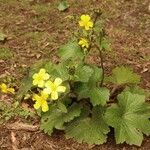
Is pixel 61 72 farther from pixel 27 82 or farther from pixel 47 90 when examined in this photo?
pixel 27 82

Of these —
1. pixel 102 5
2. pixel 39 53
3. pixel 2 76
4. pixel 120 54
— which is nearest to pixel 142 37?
pixel 120 54

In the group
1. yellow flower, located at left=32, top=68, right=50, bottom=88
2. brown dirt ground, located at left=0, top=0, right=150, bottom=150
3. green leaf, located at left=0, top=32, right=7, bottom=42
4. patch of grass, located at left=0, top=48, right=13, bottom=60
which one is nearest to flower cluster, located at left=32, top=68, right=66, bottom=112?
yellow flower, located at left=32, top=68, right=50, bottom=88

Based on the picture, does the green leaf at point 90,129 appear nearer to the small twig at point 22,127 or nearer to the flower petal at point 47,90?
the small twig at point 22,127

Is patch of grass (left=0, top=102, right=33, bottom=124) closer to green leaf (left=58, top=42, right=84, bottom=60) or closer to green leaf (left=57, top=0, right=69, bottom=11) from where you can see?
green leaf (left=58, top=42, right=84, bottom=60)

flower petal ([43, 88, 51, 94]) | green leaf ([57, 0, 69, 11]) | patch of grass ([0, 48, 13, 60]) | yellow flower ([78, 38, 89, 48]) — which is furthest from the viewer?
green leaf ([57, 0, 69, 11])

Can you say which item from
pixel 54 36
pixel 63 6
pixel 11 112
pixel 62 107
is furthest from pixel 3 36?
pixel 62 107

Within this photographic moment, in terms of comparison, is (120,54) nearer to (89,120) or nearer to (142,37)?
(142,37)
